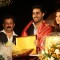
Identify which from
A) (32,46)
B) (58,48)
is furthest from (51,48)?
(32,46)

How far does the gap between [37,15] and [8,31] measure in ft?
1.10

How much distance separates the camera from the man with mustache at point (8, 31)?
2.54 meters

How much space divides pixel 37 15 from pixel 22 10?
0.16m

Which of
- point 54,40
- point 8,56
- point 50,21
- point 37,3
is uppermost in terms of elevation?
point 37,3

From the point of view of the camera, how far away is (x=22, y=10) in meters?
2.50

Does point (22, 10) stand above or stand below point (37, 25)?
above

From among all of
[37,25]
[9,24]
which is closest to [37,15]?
[37,25]

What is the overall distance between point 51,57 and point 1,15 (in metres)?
0.67

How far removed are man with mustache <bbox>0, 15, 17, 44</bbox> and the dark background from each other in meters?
0.04

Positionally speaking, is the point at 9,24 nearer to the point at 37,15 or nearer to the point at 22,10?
the point at 22,10

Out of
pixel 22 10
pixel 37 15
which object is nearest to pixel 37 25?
pixel 37 15

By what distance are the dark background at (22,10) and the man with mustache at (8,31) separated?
41 millimetres

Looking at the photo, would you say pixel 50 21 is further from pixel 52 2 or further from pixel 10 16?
pixel 10 16

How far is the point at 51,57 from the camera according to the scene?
229cm
